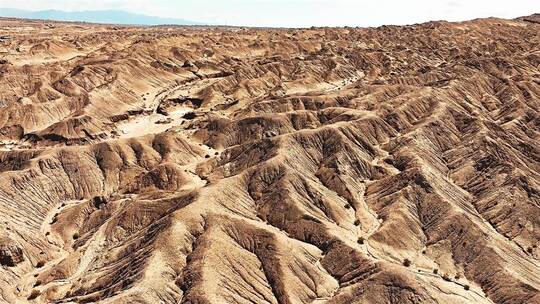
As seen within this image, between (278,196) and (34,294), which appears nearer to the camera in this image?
(34,294)

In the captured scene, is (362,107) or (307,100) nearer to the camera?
(362,107)

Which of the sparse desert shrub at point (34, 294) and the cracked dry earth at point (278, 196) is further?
the sparse desert shrub at point (34, 294)

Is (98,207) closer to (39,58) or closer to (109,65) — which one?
(109,65)

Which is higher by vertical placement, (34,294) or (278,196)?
(278,196)

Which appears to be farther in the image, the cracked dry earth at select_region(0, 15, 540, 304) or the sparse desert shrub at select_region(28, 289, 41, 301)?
the sparse desert shrub at select_region(28, 289, 41, 301)

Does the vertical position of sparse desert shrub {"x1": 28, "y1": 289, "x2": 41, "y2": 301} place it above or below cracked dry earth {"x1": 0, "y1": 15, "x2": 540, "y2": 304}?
below

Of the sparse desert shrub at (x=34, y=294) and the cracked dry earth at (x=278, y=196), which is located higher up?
the cracked dry earth at (x=278, y=196)

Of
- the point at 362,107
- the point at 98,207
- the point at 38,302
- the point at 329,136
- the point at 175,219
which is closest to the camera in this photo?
the point at 38,302

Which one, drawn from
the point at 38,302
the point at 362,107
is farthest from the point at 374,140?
the point at 38,302
